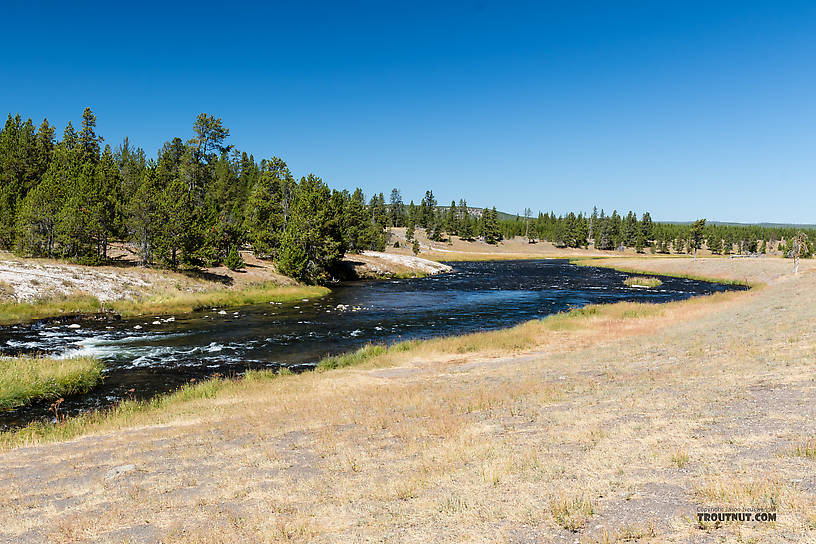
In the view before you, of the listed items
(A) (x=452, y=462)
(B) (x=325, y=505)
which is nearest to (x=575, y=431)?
(A) (x=452, y=462)

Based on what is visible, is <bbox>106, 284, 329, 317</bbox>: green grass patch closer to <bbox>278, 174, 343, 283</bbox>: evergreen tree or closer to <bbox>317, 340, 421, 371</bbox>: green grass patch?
<bbox>278, 174, 343, 283</bbox>: evergreen tree

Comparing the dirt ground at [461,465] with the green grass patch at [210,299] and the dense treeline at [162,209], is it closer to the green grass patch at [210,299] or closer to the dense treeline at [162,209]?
the green grass patch at [210,299]

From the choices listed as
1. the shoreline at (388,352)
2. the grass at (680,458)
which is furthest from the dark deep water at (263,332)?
the grass at (680,458)

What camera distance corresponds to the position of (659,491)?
771 centimetres

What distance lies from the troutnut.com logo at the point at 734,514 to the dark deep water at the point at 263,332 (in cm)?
2104

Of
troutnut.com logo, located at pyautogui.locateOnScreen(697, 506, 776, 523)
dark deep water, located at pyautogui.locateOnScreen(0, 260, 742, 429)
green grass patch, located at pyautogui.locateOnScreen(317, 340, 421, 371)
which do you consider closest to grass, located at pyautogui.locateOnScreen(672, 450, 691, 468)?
troutnut.com logo, located at pyautogui.locateOnScreen(697, 506, 776, 523)

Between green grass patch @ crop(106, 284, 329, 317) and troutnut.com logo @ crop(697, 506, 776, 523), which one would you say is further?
green grass patch @ crop(106, 284, 329, 317)

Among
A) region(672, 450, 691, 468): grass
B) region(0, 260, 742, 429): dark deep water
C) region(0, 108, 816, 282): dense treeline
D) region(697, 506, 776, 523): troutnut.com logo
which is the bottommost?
region(0, 260, 742, 429): dark deep water

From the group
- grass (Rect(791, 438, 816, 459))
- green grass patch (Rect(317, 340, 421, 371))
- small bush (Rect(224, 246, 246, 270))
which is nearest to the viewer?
grass (Rect(791, 438, 816, 459))

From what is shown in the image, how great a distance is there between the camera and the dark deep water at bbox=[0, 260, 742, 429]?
935 inches

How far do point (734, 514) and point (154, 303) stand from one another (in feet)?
149

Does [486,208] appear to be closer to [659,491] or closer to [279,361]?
[279,361]

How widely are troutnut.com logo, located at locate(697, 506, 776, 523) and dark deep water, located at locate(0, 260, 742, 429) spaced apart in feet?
69.0

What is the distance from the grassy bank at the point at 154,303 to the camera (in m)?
36.0
